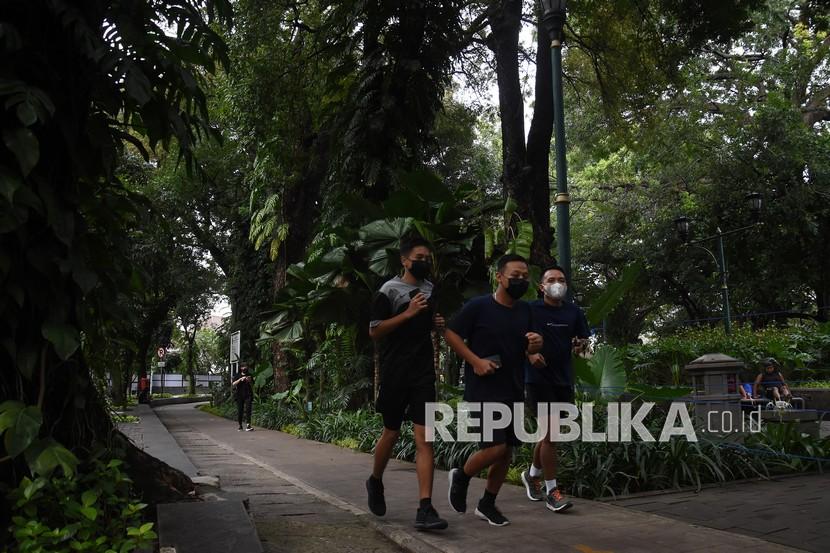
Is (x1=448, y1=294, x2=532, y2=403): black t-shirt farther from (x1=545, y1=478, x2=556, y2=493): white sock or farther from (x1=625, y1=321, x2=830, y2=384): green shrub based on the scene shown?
(x1=625, y1=321, x2=830, y2=384): green shrub

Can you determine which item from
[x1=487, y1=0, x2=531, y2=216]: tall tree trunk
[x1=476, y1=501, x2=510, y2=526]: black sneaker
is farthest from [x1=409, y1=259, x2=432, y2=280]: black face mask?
[x1=487, y1=0, x2=531, y2=216]: tall tree trunk

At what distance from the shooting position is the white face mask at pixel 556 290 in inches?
215

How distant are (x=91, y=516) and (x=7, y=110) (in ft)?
6.07

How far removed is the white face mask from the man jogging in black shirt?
3.47 feet

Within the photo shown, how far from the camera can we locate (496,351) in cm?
479

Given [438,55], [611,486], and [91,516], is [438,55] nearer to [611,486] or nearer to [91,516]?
[611,486]

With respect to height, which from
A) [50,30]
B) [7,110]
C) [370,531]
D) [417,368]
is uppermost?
[50,30]

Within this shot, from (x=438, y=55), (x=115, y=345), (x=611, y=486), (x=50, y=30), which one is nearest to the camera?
(x=50, y=30)

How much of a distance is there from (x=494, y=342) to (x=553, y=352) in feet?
2.87

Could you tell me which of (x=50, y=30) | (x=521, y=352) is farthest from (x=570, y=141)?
(x=50, y=30)

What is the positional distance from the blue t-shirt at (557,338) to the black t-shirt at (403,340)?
102 cm

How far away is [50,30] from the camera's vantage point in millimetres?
A: 3623

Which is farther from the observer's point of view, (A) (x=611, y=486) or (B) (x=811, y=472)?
(B) (x=811, y=472)

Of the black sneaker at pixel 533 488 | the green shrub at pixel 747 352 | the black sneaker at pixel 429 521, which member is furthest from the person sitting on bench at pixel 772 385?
the black sneaker at pixel 429 521
